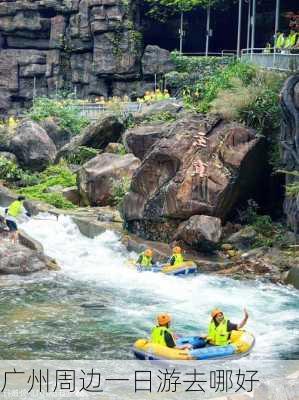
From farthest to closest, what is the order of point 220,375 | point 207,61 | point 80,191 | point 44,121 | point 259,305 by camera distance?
point 207,61
point 44,121
point 80,191
point 259,305
point 220,375

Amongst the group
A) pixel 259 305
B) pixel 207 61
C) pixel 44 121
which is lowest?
pixel 259 305

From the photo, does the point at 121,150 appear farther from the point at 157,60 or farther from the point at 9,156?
the point at 157,60

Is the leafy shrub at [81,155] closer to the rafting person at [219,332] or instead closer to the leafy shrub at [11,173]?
the leafy shrub at [11,173]

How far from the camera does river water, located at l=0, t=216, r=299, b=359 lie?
14578 millimetres

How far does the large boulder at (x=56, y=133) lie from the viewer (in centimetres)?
3534

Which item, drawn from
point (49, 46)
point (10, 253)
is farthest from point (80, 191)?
point (49, 46)

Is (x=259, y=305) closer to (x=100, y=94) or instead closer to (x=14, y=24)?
(x=100, y=94)

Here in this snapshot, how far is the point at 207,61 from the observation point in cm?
3912

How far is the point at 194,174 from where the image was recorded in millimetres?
22359

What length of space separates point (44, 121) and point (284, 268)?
61.1 feet

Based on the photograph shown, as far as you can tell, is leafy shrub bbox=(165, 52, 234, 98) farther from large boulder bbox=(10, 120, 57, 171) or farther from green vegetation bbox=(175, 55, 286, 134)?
green vegetation bbox=(175, 55, 286, 134)

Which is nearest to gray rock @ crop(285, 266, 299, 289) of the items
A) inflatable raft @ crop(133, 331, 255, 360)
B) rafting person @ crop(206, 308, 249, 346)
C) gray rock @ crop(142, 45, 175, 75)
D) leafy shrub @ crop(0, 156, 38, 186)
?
inflatable raft @ crop(133, 331, 255, 360)

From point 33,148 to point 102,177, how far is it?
22.5 feet

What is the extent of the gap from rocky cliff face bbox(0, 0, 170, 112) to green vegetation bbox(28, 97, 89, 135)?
661cm
